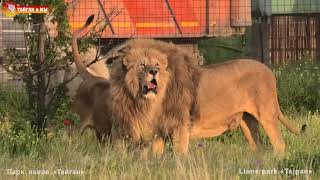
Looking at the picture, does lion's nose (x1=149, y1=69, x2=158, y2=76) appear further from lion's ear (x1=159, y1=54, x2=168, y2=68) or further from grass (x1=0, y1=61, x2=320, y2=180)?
grass (x1=0, y1=61, x2=320, y2=180)

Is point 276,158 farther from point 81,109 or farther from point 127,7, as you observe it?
point 127,7

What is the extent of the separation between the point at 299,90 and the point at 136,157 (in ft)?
17.3

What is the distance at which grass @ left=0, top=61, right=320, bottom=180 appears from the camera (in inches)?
245

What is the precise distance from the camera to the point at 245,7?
1475 centimetres

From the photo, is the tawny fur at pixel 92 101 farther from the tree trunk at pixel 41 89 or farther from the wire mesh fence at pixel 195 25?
the wire mesh fence at pixel 195 25

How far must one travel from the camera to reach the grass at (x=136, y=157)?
20.5 feet

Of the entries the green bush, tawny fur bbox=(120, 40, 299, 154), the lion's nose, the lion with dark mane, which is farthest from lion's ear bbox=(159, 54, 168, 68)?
the green bush

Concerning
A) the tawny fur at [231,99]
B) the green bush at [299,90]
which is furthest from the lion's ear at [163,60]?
the green bush at [299,90]

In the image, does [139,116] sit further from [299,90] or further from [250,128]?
[299,90]

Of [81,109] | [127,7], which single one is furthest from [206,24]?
[81,109]

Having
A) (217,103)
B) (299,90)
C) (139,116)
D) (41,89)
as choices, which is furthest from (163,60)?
(299,90)

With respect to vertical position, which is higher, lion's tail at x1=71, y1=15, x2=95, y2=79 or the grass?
lion's tail at x1=71, y1=15, x2=95, y2=79

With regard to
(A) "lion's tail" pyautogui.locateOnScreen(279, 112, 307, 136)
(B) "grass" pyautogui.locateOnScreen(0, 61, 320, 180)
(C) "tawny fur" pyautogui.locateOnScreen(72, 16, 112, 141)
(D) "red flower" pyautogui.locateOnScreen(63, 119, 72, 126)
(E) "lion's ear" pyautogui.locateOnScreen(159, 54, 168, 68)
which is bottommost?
(B) "grass" pyautogui.locateOnScreen(0, 61, 320, 180)

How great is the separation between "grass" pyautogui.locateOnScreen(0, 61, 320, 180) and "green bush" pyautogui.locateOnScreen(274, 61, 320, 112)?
962mm
